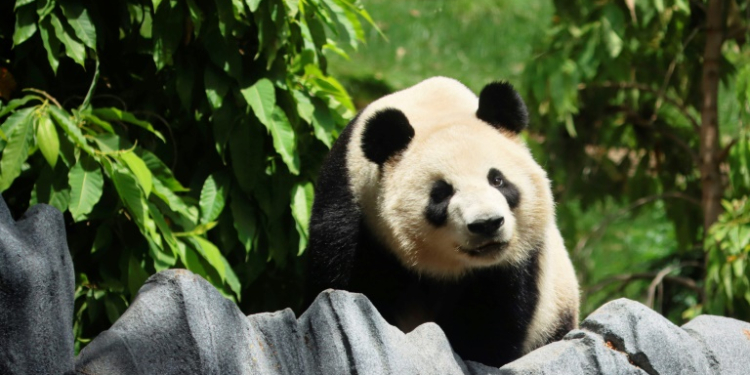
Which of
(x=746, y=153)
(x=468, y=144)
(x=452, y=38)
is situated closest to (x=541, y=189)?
(x=468, y=144)

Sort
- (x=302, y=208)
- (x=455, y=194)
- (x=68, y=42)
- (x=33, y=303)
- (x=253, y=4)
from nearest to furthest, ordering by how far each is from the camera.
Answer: (x=33, y=303), (x=455, y=194), (x=68, y=42), (x=253, y=4), (x=302, y=208)

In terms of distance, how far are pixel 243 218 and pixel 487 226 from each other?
4.15 feet

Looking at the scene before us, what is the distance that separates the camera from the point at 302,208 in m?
3.92

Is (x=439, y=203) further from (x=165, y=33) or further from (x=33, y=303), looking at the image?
(x=33, y=303)

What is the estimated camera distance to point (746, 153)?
194 inches

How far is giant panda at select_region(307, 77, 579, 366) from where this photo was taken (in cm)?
324

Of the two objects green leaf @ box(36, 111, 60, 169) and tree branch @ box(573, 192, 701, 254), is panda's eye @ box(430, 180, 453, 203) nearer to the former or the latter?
green leaf @ box(36, 111, 60, 169)

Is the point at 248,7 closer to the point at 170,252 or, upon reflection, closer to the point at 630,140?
the point at 170,252

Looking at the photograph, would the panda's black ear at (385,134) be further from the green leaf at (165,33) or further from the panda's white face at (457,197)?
the green leaf at (165,33)

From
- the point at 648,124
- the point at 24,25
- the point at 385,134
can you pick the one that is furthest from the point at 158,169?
the point at 648,124

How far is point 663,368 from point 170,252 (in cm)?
174

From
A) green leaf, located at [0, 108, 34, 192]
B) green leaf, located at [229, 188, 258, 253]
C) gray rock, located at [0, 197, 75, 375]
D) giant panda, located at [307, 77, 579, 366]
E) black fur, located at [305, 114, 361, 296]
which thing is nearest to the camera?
gray rock, located at [0, 197, 75, 375]

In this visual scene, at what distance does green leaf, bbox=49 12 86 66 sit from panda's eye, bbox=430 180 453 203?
128 cm

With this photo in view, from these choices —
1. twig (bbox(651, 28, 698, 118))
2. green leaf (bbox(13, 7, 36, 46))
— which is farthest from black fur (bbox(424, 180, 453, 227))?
twig (bbox(651, 28, 698, 118))
